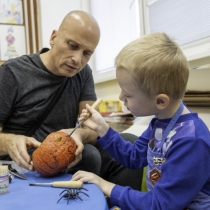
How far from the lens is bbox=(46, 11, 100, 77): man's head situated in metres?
1.25

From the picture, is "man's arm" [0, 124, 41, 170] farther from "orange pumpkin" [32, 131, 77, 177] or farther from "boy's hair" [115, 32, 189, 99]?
"boy's hair" [115, 32, 189, 99]

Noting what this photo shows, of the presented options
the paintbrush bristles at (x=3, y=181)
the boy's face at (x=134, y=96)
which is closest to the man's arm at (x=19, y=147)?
the paintbrush bristles at (x=3, y=181)

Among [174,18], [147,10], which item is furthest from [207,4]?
[147,10]

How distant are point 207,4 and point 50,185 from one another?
1453 millimetres

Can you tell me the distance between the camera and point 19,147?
1.01 metres

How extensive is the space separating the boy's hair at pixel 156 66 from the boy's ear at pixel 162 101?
17 mm

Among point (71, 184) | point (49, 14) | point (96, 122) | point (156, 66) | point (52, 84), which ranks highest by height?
point (49, 14)

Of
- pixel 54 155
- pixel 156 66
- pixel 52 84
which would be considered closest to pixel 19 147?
pixel 54 155

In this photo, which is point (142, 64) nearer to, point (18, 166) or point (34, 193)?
point (34, 193)

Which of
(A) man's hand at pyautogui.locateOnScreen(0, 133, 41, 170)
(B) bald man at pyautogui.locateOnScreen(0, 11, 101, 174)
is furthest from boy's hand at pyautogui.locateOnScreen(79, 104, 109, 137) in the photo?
(A) man's hand at pyautogui.locateOnScreen(0, 133, 41, 170)

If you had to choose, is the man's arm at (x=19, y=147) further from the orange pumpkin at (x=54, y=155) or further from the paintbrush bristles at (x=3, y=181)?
the paintbrush bristles at (x=3, y=181)

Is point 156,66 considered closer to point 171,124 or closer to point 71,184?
point 171,124

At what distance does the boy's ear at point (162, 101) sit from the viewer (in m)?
0.88

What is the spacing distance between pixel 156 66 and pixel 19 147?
22.4 inches
